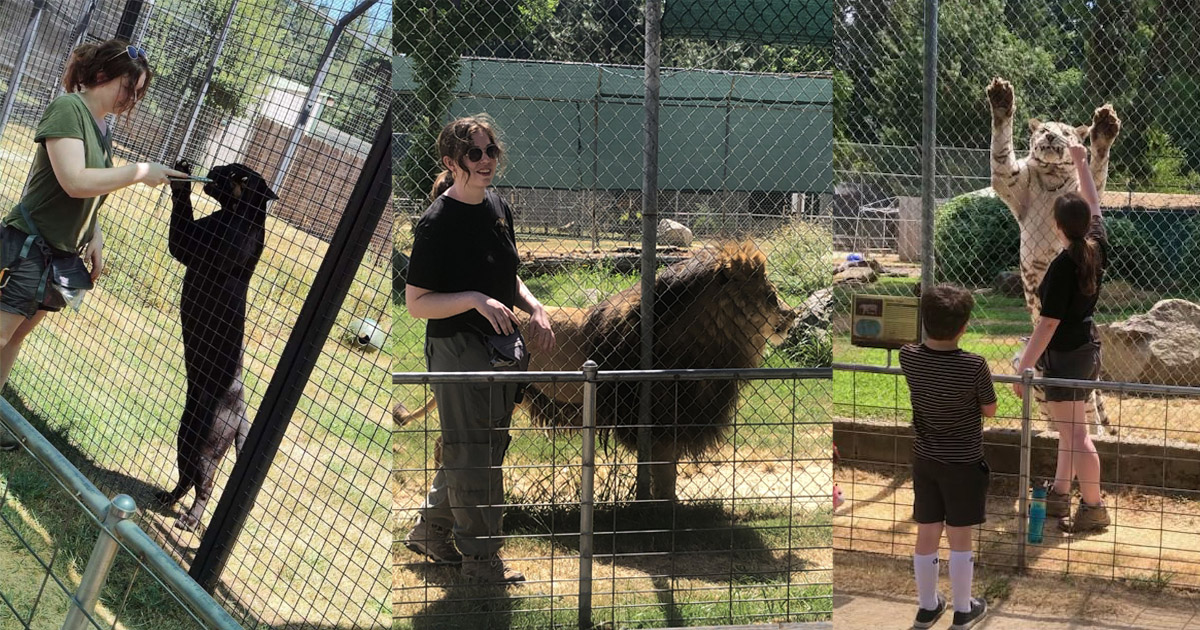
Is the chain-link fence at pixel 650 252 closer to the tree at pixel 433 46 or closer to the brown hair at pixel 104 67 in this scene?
the tree at pixel 433 46

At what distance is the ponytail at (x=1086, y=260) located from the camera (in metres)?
3.21

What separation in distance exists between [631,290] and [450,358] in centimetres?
92

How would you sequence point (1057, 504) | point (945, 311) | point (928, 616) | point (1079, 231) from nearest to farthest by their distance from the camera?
point (945, 311), point (928, 616), point (1079, 231), point (1057, 504)

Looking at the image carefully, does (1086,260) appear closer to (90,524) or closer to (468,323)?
(468,323)

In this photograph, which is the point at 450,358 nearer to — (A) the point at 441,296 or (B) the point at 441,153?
(A) the point at 441,296

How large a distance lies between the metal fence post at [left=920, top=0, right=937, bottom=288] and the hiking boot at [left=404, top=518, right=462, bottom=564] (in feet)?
6.39

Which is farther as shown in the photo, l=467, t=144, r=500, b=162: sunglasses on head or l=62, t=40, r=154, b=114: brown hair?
l=62, t=40, r=154, b=114: brown hair

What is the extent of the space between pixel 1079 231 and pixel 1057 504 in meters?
1.39

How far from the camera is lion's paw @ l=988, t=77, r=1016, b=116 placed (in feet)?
11.7

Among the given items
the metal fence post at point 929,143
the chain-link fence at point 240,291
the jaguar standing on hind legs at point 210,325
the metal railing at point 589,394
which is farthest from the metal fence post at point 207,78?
the metal fence post at point 929,143

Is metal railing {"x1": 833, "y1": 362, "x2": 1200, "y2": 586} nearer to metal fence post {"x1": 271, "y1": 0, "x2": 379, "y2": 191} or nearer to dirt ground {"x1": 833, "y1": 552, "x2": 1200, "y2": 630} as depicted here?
dirt ground {"x1": 833, "y1": 552, "x2": 1200, "y2": 630}

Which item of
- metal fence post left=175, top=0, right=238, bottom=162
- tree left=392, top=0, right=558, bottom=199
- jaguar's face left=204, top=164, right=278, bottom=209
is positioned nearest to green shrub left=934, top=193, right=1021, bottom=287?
tree left=392, top=0, right=558, bottom=199

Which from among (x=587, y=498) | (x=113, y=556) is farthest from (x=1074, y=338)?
(x=113, y=556)

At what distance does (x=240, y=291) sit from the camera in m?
3.63
